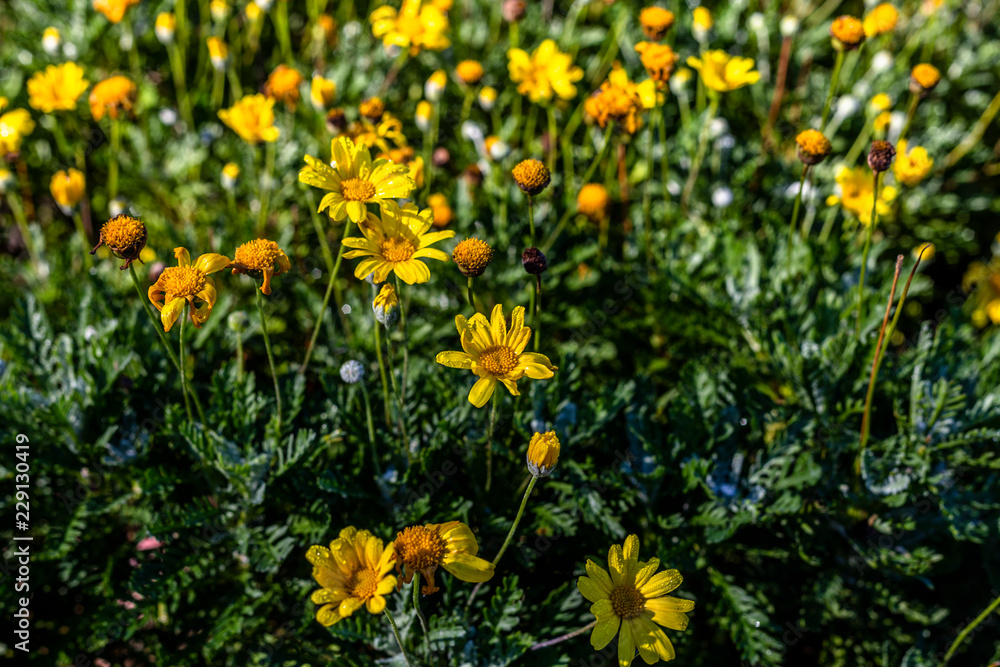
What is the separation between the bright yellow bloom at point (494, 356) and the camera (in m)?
1.63

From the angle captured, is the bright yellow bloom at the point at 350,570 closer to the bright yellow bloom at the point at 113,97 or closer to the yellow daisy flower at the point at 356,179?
the yellow daisy flower at the point at 356,179

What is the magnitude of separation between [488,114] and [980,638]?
3280mm

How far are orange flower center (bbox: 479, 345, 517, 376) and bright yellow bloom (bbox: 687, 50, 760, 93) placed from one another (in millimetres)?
1587

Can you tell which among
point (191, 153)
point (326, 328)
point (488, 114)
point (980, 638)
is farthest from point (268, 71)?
point (980, 638)

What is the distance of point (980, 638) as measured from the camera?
2.51m

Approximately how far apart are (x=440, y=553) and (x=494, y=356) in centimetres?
47

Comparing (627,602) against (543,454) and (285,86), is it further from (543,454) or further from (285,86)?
(285,86)

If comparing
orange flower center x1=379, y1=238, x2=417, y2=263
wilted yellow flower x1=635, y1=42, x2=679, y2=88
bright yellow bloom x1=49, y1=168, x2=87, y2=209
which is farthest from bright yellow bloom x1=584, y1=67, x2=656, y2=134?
bright yellow bloom x1=49, y1=168, x2=87, y2=209

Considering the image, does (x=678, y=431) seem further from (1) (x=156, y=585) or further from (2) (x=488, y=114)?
(2) (x=488, y=114)

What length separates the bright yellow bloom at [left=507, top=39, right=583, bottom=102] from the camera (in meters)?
3.06

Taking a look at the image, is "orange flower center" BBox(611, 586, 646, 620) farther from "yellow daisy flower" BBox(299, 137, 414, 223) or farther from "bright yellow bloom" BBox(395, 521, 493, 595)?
"yellow daisy flower" BBox(299, 137, 414, 223)

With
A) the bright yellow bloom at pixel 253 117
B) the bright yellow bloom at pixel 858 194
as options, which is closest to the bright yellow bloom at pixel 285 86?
the bright yellow bloom at pixel 253 117

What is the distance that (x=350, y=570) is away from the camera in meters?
1.63

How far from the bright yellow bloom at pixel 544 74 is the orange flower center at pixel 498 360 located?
5.45 ft
